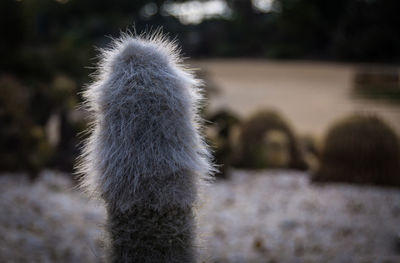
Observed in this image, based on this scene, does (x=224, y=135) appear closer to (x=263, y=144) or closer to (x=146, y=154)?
(x=263, y=144)

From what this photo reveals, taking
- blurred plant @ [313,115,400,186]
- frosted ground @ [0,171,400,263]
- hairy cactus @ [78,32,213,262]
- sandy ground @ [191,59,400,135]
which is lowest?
sandy ground @ [191,59,400,135]

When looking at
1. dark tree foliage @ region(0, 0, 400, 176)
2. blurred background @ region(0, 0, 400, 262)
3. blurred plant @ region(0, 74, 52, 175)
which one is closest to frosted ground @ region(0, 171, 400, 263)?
blurred background @ region(0, 0, 400, 262)

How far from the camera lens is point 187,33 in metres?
30.4

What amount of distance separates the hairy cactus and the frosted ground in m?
1.47

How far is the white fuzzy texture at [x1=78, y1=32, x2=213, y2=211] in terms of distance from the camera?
1526mm

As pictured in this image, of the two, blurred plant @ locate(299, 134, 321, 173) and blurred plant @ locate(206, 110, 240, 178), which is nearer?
blurred plant @ locate(206, 110, 240, 178)

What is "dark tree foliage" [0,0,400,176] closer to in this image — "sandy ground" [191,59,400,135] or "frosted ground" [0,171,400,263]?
"sandy ground" [191,59,400,135]

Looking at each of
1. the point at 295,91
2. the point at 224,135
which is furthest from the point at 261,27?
the point at 224,135

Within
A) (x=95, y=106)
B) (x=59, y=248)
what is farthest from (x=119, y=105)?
(x=59, y=248)

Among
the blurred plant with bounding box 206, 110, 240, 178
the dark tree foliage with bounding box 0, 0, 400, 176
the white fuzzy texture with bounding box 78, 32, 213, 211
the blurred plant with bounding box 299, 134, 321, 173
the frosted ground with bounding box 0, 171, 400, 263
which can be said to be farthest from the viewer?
the dark tree foliage with bounding box 0, 0, 400, 176

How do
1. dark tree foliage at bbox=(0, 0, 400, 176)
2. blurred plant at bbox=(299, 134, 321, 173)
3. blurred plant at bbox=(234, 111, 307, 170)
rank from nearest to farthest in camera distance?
blurred plant at bbox=(299, 134, 321, 173), blurred plant at bbox=(234, 111, 307, 170), dark tree foliage at bbox=(0, 0, 400, 176)

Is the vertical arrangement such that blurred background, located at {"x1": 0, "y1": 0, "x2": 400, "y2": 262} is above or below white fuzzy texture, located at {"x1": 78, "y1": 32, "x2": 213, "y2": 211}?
below

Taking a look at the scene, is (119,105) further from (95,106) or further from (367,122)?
(367,122)

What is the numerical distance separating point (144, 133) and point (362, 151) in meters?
4.58
